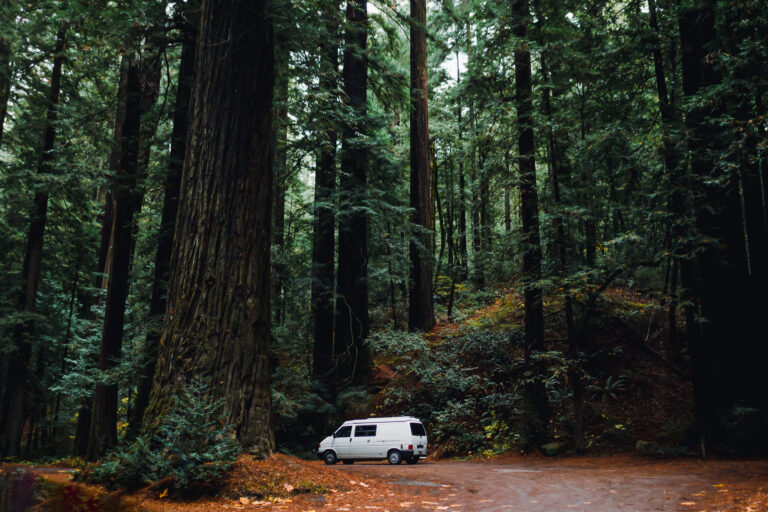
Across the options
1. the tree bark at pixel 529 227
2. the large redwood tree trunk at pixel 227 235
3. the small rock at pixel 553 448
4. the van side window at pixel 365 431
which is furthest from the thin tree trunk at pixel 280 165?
the small rock at pixel 553 448

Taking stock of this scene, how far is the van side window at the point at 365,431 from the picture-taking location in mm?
14383

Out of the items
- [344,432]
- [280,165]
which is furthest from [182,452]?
[280,165]

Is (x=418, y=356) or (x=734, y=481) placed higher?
(x=418, y=356)

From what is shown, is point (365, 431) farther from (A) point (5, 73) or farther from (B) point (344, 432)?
(A) point (5, 73)

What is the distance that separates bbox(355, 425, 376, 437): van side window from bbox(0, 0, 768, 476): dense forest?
1.27m

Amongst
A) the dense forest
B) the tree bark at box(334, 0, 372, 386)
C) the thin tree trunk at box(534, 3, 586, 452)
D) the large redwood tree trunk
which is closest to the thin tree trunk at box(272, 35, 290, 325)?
the dense forest

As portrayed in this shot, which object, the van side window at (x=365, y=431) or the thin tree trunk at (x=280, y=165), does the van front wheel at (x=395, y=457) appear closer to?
the van side window at (x=365, y=431)

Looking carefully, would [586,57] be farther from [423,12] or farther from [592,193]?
[423,12]

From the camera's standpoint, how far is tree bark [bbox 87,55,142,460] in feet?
41.4

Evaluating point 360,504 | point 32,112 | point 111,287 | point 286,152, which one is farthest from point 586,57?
point 32,112

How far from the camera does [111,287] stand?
42.4ft

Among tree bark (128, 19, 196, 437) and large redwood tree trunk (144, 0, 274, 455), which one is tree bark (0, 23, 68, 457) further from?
large redwood tree trunk (144, 0, 274, 455)

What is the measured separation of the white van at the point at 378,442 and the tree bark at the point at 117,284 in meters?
6.06

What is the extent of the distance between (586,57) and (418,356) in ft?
36.9
